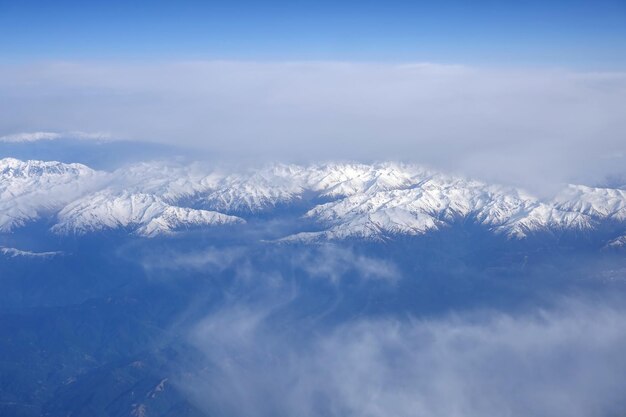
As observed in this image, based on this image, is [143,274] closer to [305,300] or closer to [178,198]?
[305,300]

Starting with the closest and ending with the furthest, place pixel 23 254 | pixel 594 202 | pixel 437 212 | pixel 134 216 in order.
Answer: pixel 23 254 < pixel 594 202 < pixel 437 212 < pixel 134 216

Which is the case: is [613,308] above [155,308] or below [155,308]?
above

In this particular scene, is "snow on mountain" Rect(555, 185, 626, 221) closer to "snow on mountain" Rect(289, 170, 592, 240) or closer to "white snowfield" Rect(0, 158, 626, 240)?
"white snowfield" Rect(0, 158, 626, 240)

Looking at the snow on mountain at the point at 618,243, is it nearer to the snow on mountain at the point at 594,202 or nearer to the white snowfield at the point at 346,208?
the white snowfield at the point at 346,208

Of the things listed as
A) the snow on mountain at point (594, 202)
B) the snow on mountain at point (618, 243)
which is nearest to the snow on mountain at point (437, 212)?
the snow on mountain at point (594, 202)

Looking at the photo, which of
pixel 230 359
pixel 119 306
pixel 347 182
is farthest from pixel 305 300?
pixel 347 182

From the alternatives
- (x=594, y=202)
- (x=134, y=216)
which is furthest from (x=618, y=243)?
(x=134, y=216)

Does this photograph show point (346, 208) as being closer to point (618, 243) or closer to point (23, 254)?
point (618, 243)

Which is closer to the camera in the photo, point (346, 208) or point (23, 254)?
point (23, 254)
